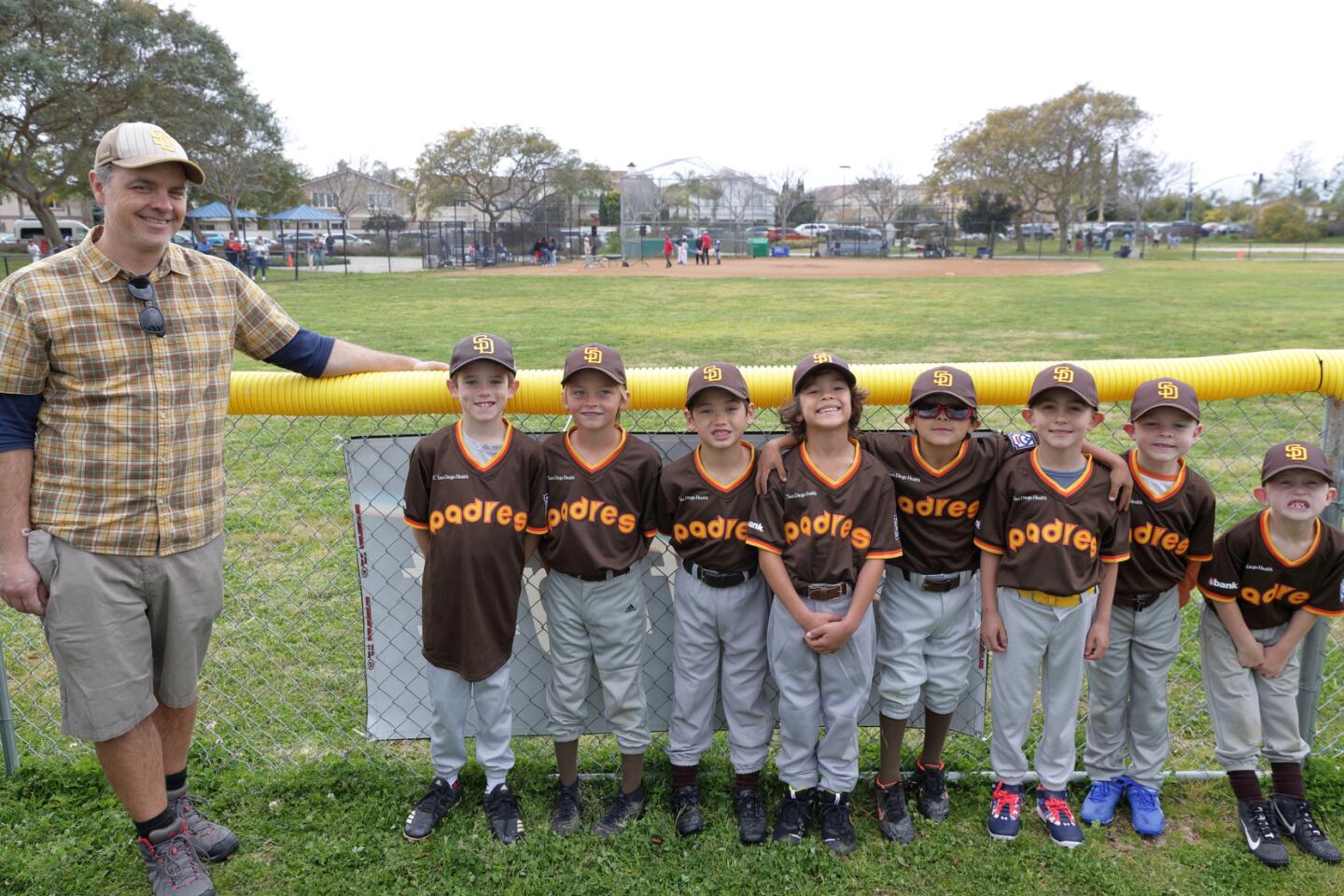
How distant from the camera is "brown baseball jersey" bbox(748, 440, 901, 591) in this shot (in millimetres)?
2787

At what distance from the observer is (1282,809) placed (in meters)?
2.97

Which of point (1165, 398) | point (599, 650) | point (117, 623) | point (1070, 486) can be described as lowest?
point (599, 650)

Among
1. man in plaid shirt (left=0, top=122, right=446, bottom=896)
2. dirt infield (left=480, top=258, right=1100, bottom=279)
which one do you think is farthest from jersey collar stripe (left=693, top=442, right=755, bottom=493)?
dirt infield (left=480, top=258, right=1100, bottom=279)

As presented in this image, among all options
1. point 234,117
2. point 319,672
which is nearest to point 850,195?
point 234,117

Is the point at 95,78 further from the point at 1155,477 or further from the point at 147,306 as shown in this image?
the point at 1155,477

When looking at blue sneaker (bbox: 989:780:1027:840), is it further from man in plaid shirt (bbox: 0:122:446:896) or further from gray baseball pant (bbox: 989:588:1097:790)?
man in plaid shirt (bbox: 0:122:446:896)

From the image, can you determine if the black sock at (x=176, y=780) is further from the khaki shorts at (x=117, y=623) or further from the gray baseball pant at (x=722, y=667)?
the gray baseball pant at (x=722, y=667)

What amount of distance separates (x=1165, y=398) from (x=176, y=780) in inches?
130

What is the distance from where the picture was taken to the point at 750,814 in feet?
9.79

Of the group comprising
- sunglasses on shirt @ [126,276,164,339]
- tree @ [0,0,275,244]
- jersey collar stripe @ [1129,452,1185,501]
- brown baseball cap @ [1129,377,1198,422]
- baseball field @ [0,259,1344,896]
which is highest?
tree @ [0,0,275,244]

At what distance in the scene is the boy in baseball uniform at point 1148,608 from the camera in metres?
2.79

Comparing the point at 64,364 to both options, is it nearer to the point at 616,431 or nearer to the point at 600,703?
the point at 616,431

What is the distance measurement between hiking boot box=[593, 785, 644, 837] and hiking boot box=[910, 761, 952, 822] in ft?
3.11

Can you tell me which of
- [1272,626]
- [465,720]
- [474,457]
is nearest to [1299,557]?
[1272,626]
